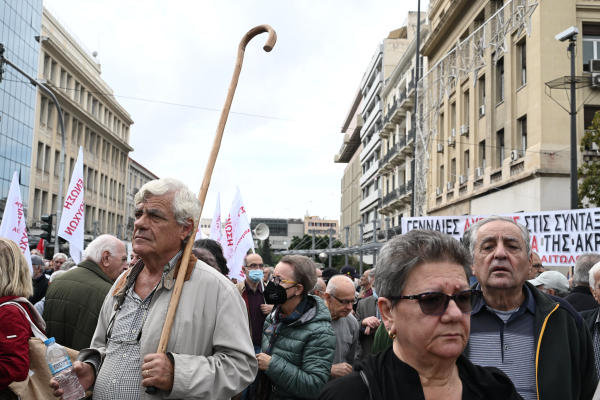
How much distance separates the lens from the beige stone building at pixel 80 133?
4644cm

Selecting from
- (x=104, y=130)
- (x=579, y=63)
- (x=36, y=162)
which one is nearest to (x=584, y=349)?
(x=579, y=63)

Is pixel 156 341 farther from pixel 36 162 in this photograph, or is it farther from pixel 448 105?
pixel 36 162

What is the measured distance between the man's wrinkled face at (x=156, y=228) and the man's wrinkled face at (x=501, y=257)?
1779 millimetres

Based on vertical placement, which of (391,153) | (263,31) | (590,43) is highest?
(391,153)

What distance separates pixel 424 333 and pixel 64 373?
1829mm

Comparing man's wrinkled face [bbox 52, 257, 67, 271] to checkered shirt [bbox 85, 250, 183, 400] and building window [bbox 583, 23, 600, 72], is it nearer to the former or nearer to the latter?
checkered shirt [bbox 85, 250, 183, 400]

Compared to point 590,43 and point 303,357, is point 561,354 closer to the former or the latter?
point 303,357

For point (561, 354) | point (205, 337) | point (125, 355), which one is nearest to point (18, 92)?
point (125, 355)

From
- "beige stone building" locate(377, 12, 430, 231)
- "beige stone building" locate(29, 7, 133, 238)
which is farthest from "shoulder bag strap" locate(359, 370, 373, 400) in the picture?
"beige stone building" locate(29, 7, 133, 238)

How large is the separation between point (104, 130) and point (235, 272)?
53479mm

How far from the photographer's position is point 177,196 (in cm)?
312

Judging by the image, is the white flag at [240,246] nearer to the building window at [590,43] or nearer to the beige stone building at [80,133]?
the building window at [590,43]

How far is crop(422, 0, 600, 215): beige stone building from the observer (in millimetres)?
19906

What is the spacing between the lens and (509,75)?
2258 cm
